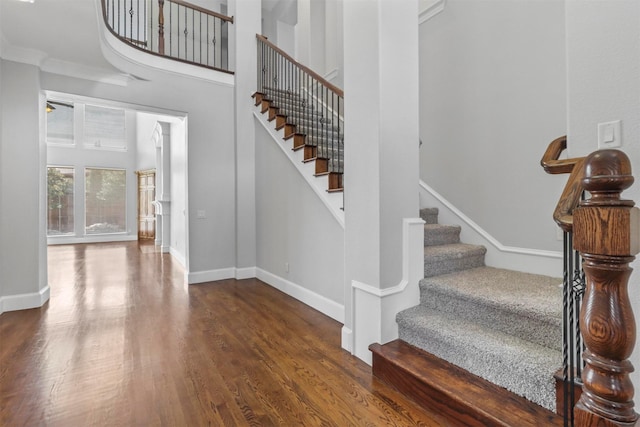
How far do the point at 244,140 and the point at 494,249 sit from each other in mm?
3647

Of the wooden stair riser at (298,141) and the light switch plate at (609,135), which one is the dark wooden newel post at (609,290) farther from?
the wooden stair riser at (298,141)

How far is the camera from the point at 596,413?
80 cm

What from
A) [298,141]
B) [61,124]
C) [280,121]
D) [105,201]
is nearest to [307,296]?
[298,141]

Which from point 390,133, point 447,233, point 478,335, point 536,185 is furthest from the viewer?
point 447,233

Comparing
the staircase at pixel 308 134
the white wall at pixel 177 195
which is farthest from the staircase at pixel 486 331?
the white wall at pixel 177 195

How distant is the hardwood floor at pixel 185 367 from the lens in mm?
1698

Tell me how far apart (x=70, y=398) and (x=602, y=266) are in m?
2.62

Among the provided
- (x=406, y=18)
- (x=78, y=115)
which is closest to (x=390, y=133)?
(x=406, y=18)

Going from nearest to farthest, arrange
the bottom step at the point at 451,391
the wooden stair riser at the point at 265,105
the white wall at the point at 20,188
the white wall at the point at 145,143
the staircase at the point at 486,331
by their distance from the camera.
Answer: the bottom step at the point at 451,391 < the staircase at the point at 486,331 < the white wall at the point at 20,188 < the wooden stair riser at the point at 265,105 < the white wall at the point at 145,143

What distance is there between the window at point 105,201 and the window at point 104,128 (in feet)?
2.64

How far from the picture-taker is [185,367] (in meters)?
2.18

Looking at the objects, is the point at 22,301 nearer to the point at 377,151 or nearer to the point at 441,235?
the point at 377,151

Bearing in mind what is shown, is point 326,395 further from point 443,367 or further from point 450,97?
point 450,97

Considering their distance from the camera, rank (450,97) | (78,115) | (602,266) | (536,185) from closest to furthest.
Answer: (602,266), (536,185), (450,97), (78,115)
